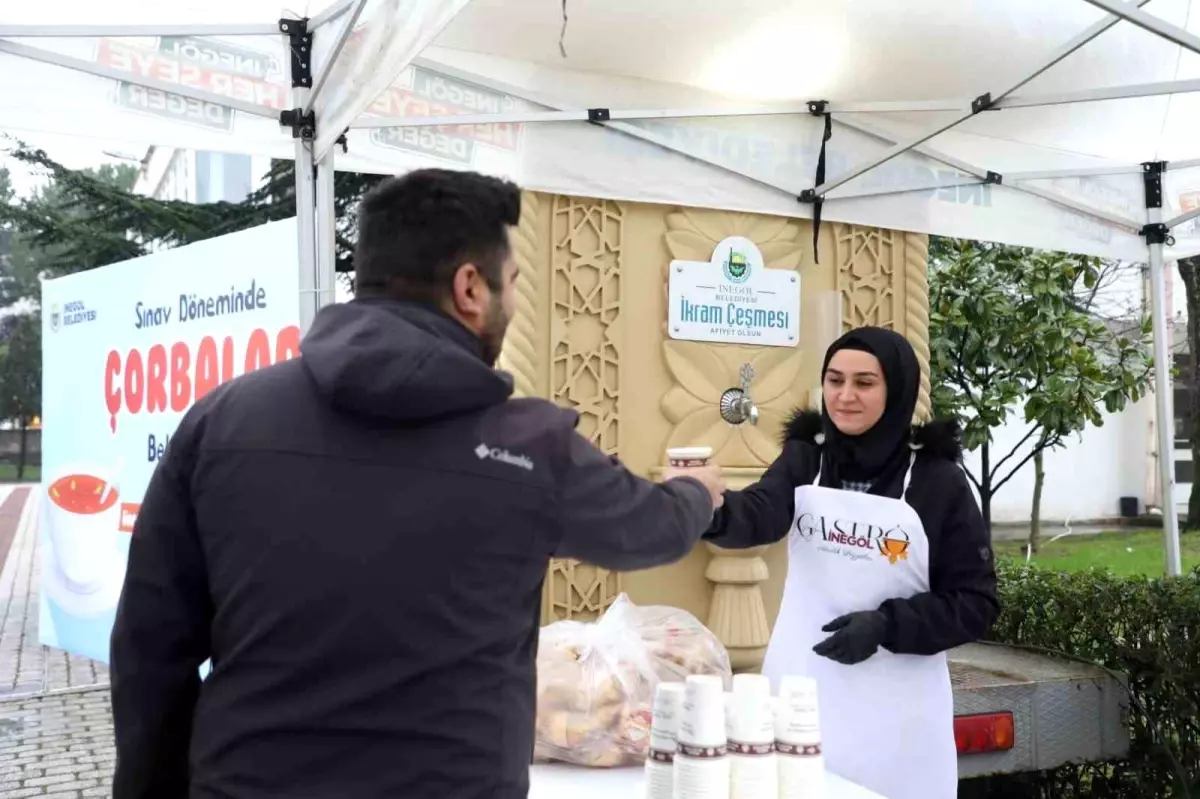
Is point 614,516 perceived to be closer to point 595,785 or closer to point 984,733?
point 595,785

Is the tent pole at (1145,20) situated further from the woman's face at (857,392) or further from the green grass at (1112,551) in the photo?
the green grass at (1112,551)

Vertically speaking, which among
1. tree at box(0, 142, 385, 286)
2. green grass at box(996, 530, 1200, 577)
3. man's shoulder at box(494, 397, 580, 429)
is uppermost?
tree at box(0, 142, 385, 286)

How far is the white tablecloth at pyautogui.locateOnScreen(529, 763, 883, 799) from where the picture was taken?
2037mm

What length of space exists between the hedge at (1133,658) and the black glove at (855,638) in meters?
1.88

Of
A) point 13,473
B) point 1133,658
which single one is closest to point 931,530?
point 1133,658

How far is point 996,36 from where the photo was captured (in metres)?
3.90

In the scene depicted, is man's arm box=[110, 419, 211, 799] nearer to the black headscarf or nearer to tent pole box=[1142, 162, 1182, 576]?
the black headscarf

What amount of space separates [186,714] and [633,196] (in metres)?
3.10

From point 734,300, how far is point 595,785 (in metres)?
2.78

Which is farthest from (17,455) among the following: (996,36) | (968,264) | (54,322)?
(996,36)

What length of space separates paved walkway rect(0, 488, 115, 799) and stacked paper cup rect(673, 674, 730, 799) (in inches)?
112

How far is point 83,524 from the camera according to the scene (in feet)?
20.0

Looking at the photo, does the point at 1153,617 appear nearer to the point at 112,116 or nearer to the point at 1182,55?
the point at 1182,55

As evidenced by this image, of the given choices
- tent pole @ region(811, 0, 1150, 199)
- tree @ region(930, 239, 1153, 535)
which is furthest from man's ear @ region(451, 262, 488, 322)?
tree @ region(930, 239, 1153, 535)
